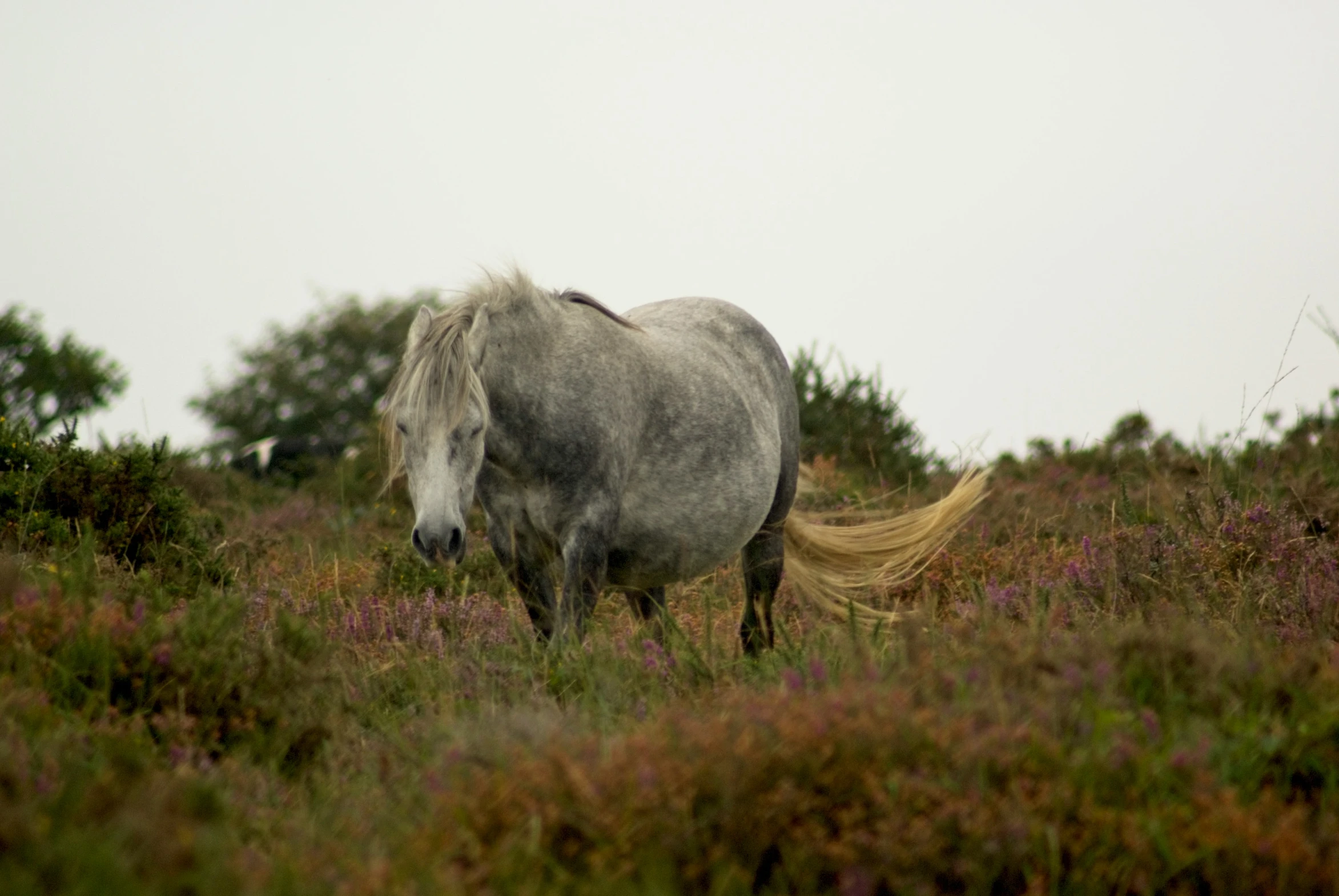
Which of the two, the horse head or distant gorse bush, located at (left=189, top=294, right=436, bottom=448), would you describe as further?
distant gorse bush, located at (left=189, top=294, right=436, bottom=448)

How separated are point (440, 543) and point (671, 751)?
1841mm

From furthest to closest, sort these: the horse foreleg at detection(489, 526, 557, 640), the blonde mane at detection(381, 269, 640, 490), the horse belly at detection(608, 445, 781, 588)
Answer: the horse belly at detection(608, 445, 781, 588) < the horse foreleg at detection(489, 526, 557, 640) < the blonde mane at detection(381, 269, 640, 490)

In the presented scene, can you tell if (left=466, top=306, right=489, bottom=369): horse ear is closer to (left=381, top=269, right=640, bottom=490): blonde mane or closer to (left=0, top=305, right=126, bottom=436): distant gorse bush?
(left=381, top=269, right=640, bottom=490): blonde mane

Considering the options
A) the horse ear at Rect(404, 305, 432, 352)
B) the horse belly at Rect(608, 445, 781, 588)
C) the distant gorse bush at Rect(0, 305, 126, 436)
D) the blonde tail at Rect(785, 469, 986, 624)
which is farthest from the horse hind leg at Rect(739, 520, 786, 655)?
the distant gorse bush at Rect(0, 305, 126, 436)

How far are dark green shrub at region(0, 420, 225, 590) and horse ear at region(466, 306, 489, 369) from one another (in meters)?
2.62

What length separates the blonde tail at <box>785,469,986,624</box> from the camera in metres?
7.36

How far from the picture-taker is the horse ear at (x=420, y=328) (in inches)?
189

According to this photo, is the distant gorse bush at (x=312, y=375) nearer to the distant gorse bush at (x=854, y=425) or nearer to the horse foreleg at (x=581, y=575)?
the distant gorse bush at (x=854, y=425)

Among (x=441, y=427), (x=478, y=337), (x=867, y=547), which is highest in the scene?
(x=478, y=337)

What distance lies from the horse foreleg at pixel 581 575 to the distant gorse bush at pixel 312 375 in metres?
36.5

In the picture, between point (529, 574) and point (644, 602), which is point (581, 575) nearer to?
point (529, 574)

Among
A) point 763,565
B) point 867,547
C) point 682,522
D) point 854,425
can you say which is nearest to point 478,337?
point 682,522

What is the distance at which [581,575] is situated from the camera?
516 centimetres

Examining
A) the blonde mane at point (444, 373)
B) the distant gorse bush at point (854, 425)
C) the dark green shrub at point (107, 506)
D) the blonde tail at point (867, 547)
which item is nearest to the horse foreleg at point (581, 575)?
the blonde mane at point (444, 373)
